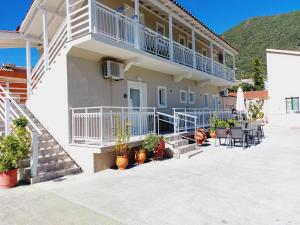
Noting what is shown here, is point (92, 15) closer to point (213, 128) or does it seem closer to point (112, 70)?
point (112, 70)

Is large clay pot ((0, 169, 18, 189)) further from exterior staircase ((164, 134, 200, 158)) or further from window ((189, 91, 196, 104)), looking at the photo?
window ((189, 91, 196, 104))

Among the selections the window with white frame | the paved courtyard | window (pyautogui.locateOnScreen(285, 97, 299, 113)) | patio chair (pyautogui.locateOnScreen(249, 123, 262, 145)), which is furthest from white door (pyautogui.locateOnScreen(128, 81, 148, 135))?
window (pyautogui.locateOnScreen(285, 97, 299, 113))

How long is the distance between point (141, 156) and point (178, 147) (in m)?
2.14

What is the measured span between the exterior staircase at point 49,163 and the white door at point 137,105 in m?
2.81

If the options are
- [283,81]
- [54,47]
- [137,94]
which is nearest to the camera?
[54,47]

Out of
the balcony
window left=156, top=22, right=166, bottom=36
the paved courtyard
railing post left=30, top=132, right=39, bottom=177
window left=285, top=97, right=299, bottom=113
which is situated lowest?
the paved courtyard

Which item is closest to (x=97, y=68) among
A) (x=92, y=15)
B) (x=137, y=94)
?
(x=92, y=15)

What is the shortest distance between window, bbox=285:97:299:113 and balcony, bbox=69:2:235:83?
11.7m

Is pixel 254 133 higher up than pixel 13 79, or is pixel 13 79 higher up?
pixel 13 79

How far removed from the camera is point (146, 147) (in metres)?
9.86

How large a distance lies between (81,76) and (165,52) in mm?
5391

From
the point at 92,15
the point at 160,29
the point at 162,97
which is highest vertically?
the point at 160,29

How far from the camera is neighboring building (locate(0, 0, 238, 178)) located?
9047 mm

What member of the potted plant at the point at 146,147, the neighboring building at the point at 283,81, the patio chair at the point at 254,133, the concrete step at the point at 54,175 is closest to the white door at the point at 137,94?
the potted plant at the point at 146,147
